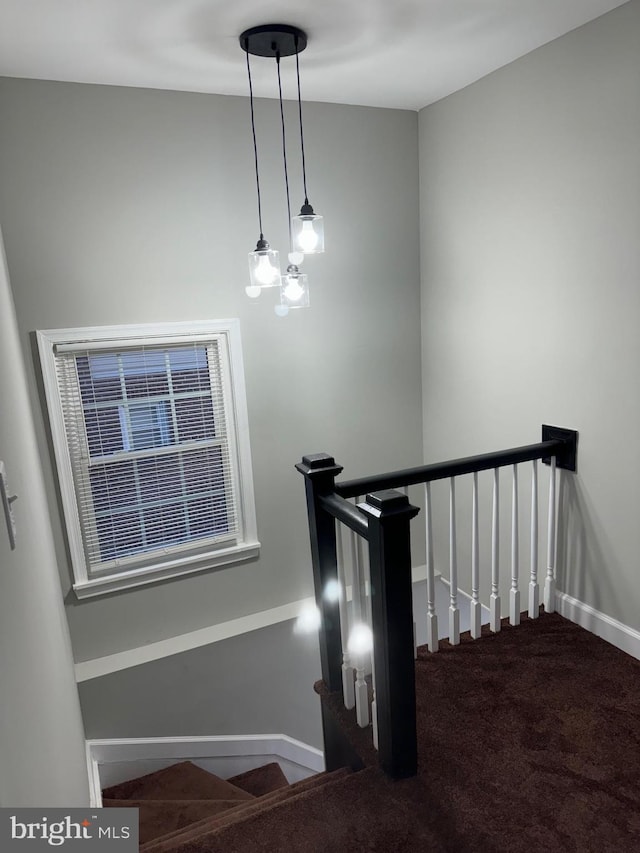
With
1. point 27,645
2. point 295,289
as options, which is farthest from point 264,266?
point 27,645

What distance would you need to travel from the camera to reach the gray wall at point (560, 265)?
2.46 m

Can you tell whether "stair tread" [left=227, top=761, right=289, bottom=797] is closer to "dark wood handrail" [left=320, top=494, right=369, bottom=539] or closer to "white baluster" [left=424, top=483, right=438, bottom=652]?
"white baluster" [left=424, top=483, right=438, bottom=652]

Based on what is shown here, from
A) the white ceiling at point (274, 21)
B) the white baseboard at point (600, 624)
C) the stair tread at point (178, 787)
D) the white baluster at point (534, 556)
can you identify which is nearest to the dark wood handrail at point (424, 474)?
the white baluster at point (534, 556)

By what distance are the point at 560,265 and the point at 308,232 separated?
1204 mm

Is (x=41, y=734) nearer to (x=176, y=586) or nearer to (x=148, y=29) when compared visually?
(x=176, y=586)

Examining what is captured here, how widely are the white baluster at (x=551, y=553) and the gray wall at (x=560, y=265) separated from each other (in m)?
0.11

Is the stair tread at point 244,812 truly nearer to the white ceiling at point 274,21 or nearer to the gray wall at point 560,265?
the gray wall at point 560,265

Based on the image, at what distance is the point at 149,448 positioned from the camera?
11.0ft

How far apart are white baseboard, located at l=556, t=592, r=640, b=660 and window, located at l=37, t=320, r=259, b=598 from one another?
1.77 m

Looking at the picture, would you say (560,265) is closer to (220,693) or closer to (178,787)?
(220,693)

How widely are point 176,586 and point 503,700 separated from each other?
2.01 meters

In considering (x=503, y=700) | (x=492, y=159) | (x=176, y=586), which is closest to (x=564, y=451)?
(x=503, y=700)

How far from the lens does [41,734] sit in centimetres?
161

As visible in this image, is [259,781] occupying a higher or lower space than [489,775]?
lower
